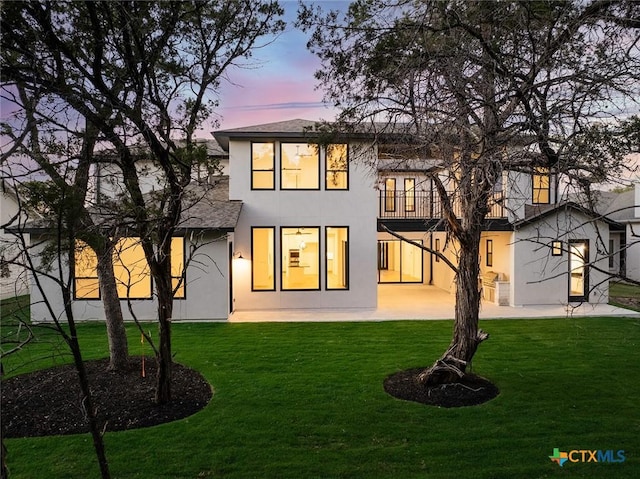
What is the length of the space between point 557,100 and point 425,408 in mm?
3991

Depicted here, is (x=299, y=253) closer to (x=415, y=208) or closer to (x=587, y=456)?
(x=415, y=208)

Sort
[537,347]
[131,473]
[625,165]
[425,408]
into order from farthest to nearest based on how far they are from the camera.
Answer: [537,347], [425,408], [625,165], [131,473]

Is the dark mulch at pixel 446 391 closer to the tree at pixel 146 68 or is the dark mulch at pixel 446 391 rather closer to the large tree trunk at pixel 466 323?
the large tree trunk at pixel 466 323

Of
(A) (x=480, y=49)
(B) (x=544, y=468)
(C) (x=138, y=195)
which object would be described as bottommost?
(B) (x=544, y=468)

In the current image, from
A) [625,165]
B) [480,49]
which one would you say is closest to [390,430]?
[625,165]

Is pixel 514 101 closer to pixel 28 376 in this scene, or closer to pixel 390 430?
pixel 390 430

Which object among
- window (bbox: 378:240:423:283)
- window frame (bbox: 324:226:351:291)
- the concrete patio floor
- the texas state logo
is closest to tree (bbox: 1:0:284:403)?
the texas state logo

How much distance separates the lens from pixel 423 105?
5.13 m

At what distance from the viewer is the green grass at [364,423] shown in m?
4.16

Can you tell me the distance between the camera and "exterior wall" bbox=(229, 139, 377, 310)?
12430 millimetres

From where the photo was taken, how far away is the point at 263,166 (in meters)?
12.5

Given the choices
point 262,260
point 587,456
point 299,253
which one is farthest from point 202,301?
point 587,456

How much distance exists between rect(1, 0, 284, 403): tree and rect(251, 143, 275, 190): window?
6597 millimetres

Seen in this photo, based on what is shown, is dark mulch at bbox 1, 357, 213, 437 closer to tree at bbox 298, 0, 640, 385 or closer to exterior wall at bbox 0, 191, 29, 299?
exterior wall at bbox 0, 191, 29, 299
